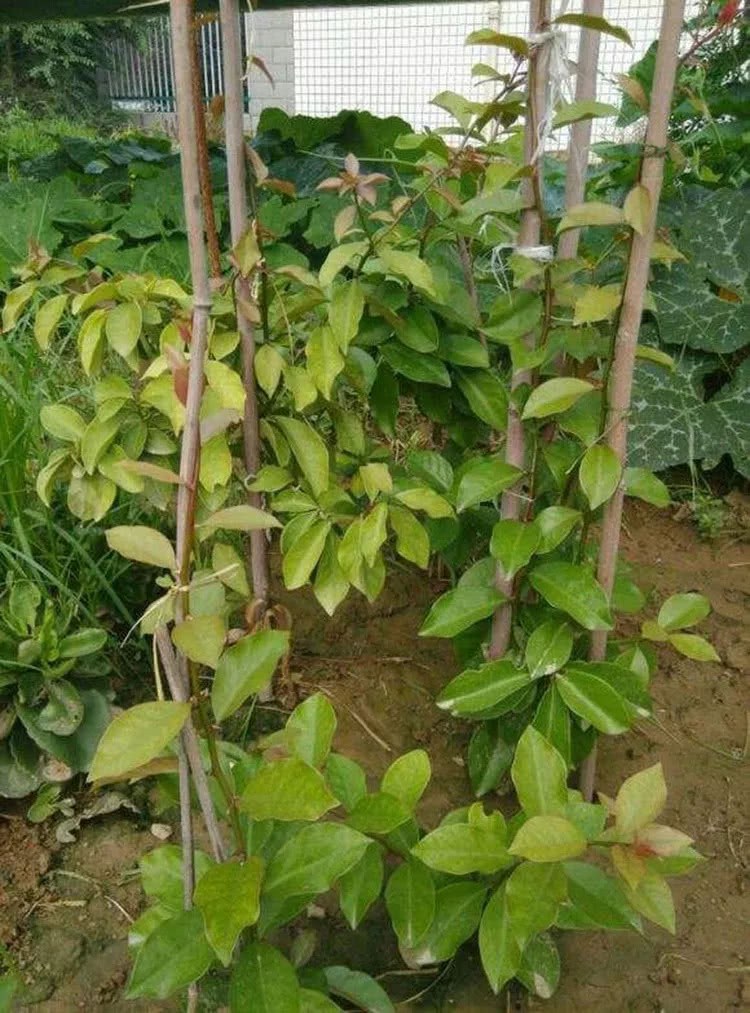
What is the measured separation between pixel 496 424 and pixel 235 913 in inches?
28.5

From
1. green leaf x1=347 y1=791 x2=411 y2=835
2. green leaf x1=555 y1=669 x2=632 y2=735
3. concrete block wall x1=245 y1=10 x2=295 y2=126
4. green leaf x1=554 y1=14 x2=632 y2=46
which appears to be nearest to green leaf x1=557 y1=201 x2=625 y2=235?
green leaf x1=554 y1=14 x2=632 y2=46

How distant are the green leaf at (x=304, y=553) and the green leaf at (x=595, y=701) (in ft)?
1.13

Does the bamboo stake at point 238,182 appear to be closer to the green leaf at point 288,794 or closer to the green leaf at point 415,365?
the green leaf at point 415,365

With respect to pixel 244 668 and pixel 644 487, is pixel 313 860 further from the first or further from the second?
pixel 644 487

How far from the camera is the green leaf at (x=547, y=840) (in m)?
0.80

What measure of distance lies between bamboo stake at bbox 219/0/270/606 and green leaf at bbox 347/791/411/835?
13.8 inches

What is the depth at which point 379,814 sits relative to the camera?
36.1 inches

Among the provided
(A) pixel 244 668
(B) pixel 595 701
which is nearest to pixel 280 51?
(B) pixel 595 701

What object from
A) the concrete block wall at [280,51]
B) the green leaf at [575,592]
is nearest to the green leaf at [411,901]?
the green leaf at [575,592]

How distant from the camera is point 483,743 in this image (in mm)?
1277

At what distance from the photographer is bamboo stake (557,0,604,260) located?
1.07m

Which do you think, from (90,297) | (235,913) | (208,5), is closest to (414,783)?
(235,913)

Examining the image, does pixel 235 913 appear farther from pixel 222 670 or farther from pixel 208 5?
pixel 208 5

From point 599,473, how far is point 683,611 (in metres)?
0.27
